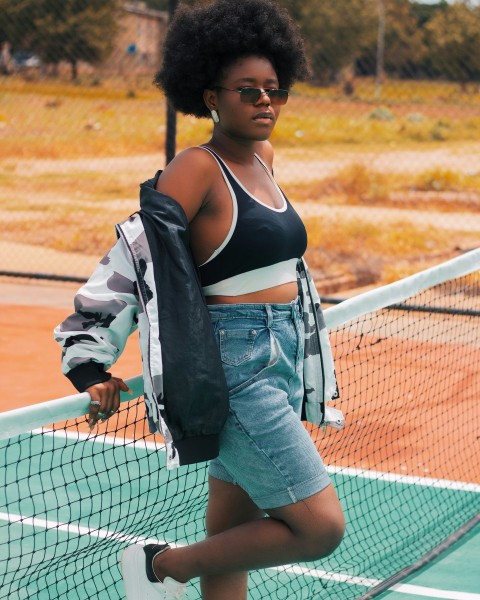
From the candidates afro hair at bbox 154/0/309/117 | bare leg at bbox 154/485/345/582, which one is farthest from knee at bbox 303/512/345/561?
afro hair at bbox 154/0/309/117

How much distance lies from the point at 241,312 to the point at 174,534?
229 cm

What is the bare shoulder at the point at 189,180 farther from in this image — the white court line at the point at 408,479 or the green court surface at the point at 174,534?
the white court line at the point at 408,479

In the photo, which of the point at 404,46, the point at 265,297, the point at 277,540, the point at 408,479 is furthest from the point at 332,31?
the point at 277,540

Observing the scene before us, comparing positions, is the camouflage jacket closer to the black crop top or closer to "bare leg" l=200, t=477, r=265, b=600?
the black crop top

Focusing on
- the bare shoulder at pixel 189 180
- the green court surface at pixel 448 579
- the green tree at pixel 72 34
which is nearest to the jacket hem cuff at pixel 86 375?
the bare shoulder at pixel 189 180

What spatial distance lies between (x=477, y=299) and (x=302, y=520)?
8.28 m

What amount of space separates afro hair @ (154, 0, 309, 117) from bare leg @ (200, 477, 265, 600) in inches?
47.2

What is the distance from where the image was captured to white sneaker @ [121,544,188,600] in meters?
3.82

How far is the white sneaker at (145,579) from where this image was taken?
3.82 meters

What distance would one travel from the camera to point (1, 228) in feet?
62.6

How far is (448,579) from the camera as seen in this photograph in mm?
5227

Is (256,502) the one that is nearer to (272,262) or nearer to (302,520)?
(302,520)

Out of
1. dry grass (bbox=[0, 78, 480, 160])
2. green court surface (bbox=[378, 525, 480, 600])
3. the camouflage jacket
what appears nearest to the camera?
the camouflage jacket

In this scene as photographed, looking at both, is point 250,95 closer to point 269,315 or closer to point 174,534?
point 269,315
